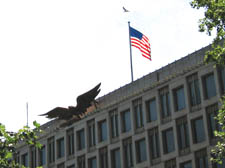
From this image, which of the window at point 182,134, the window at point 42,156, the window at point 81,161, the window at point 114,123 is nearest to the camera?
the window at point 182,134

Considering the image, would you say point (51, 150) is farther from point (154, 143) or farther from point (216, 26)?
point (216, 26)

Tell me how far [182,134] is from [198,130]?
199 cm

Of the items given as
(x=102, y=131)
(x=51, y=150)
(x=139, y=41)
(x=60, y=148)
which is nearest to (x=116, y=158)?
(x=102, y=131)

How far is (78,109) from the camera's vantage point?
6869 cm

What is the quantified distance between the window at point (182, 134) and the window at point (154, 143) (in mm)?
2935

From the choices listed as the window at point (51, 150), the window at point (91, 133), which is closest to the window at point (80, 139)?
the window at point (91, 133)

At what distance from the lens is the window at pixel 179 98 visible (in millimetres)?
57094

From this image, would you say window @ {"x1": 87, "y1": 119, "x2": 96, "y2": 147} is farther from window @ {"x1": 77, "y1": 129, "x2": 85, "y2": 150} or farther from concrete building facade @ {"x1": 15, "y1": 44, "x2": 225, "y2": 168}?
window @ {"x1": 77, "y1": 129, "x2": 85, "y2": 150}

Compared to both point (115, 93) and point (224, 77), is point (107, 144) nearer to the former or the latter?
point (115, 93)

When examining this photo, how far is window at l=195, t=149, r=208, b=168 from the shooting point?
53250 mm

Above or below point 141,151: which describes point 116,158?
above

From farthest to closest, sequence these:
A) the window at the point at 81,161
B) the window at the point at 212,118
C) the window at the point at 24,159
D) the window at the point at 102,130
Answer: the window at the point at 24,159 → the window at the point at 81,161 → the window at the point at 102,130 → the window at the point at 212,118

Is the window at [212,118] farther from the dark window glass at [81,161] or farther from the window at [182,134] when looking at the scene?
the dark window glass at [81,161]

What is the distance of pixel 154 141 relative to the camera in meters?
59.1
